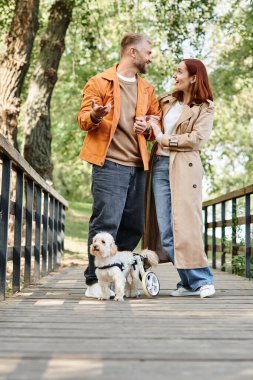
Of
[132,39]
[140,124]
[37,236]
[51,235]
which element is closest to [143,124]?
[140,124]

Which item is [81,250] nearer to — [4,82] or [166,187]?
[4,82]

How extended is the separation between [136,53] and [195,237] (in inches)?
63.0

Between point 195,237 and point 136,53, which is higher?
point 136,53

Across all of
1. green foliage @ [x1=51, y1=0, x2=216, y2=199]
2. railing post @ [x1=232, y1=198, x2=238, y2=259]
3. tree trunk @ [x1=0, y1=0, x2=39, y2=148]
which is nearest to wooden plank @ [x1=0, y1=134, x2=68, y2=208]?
railing post @ [x1=232, y1=198, x2=238, y2=259]

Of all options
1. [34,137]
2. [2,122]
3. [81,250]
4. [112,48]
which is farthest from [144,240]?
[112,48]

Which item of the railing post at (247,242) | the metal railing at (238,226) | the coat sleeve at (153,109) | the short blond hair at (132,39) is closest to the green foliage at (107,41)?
the metal railing at (238,226)

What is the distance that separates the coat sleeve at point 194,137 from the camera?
5551 millimetres

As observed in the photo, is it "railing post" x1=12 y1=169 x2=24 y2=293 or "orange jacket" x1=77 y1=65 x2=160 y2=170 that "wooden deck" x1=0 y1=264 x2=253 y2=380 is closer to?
"railing post" x1=12 y1=169 x2=24 y2=293

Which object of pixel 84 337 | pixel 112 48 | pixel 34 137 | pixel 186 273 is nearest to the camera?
pixel 84 337

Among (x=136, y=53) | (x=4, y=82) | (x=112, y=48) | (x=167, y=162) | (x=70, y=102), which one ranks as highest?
(x=112, y=48)

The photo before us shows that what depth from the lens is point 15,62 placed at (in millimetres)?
10805

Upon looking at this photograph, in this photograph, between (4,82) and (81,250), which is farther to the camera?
(81,250)

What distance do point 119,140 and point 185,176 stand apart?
612 millimetres

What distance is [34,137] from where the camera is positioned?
12.2 m
